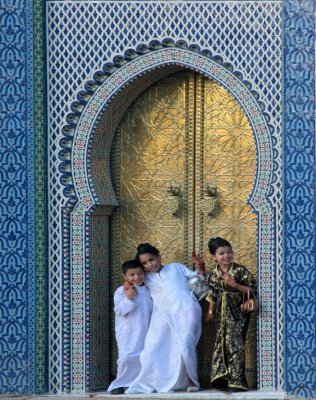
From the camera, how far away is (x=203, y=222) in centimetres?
962

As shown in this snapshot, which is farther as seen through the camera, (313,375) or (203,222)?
(203,222)

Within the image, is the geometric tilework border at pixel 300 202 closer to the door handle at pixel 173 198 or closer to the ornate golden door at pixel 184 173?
the ornate golden door at pixel 184 173

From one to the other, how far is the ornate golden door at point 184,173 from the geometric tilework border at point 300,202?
601mm

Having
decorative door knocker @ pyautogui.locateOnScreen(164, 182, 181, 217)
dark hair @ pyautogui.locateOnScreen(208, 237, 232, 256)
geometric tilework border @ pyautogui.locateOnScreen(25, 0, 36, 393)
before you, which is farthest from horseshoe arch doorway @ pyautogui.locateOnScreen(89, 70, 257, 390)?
geometric tilework border @ pyautogui.locateOnScreen(25, 0, 36, 393)

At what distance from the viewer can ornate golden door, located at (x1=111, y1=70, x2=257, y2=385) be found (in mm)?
9547

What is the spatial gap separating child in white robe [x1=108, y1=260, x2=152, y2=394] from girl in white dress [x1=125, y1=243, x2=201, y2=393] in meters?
0.06

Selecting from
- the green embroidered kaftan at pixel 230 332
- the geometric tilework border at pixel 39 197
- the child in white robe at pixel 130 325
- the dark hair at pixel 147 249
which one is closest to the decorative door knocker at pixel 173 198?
the dark hair at pixel 147 249

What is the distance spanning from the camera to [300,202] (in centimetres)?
895

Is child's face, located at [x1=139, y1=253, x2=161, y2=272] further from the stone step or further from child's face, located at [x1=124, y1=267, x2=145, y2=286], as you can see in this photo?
the stone step

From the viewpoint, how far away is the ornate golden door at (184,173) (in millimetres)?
9547

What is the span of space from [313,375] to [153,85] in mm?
2205

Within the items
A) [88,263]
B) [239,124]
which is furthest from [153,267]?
[239,124]

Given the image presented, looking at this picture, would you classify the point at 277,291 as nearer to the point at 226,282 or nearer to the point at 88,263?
the point at 226,282

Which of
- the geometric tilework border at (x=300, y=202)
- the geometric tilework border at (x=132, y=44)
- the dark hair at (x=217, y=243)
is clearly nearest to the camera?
the geometric tilework border at (x=300, y=202)
